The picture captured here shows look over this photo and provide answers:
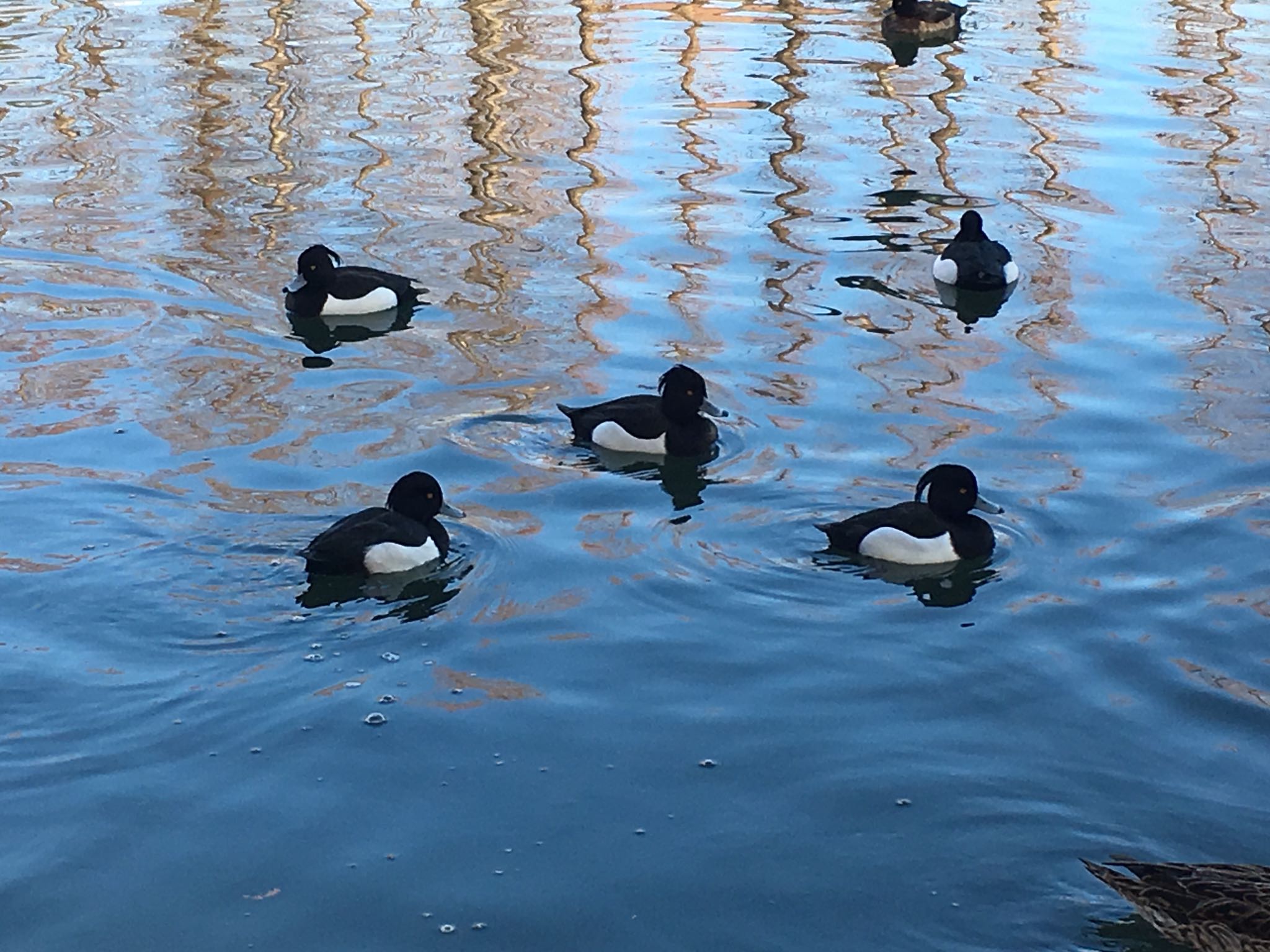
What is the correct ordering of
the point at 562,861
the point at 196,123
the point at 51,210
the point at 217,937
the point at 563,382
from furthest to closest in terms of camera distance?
the point at 196,123 → the point at 51,210 → the point at 563,382 → the point at 562,861 → the point at 217,937

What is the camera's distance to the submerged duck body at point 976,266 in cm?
1359

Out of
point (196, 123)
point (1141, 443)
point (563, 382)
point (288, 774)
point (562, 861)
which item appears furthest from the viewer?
point (196, 123)

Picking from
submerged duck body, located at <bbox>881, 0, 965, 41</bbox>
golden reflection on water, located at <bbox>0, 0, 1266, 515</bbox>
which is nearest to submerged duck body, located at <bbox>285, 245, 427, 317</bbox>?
golden reflection on water, located at <bbox>0, 0, 1266, 515</bbox>

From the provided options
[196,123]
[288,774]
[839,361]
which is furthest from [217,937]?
[196,123]

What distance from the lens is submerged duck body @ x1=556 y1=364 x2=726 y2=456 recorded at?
10.7 m

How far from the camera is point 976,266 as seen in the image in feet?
44.5

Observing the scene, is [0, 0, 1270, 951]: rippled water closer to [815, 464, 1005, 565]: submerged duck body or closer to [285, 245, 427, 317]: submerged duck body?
[815, 464, 1005, 565]: submerged duck body

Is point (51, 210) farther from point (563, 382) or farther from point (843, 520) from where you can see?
point (843, 520)

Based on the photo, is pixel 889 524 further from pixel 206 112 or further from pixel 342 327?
pixel 206 112

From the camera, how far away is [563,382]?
1198cm

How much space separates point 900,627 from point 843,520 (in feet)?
3.40

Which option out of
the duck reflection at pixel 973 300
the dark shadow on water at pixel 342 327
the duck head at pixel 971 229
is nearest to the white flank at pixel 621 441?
the dark shadow on water at pixel 342 327

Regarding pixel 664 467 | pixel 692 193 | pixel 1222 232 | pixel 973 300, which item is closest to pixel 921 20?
pixel 692 193

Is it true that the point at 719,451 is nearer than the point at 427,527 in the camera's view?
No
